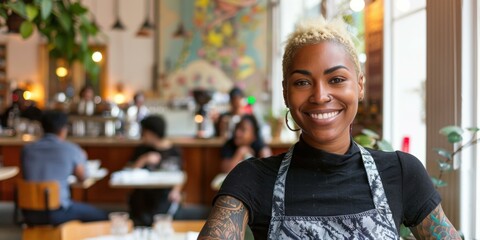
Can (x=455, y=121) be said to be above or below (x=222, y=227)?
above

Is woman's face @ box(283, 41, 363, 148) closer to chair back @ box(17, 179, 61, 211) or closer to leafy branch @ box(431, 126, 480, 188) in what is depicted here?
leafy branch @ box(431, 126, 480, 188)

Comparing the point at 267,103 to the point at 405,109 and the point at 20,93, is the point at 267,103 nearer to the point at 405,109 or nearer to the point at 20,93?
the point at 20,93

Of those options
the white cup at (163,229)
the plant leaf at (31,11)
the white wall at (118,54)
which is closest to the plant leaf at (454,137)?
the white cup at (163,229)

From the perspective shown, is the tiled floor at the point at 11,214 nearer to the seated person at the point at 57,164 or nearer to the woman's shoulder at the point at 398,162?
the seated person at the point at 57,164

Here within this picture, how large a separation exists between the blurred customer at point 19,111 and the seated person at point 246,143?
3861 mm

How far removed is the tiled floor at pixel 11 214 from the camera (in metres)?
5.96

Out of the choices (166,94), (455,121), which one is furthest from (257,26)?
(455,121)

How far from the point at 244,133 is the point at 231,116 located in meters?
1.91

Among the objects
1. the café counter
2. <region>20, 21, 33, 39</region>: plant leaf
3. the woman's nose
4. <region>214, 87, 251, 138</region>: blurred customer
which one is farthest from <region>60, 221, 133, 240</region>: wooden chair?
the café counter

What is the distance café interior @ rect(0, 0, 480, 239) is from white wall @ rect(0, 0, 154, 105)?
0.02 metres

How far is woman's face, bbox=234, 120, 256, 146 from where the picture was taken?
536 centimetres

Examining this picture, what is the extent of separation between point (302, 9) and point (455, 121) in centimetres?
716

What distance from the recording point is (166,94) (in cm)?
1225

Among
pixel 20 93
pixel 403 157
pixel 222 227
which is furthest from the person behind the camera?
pixel 20 93
